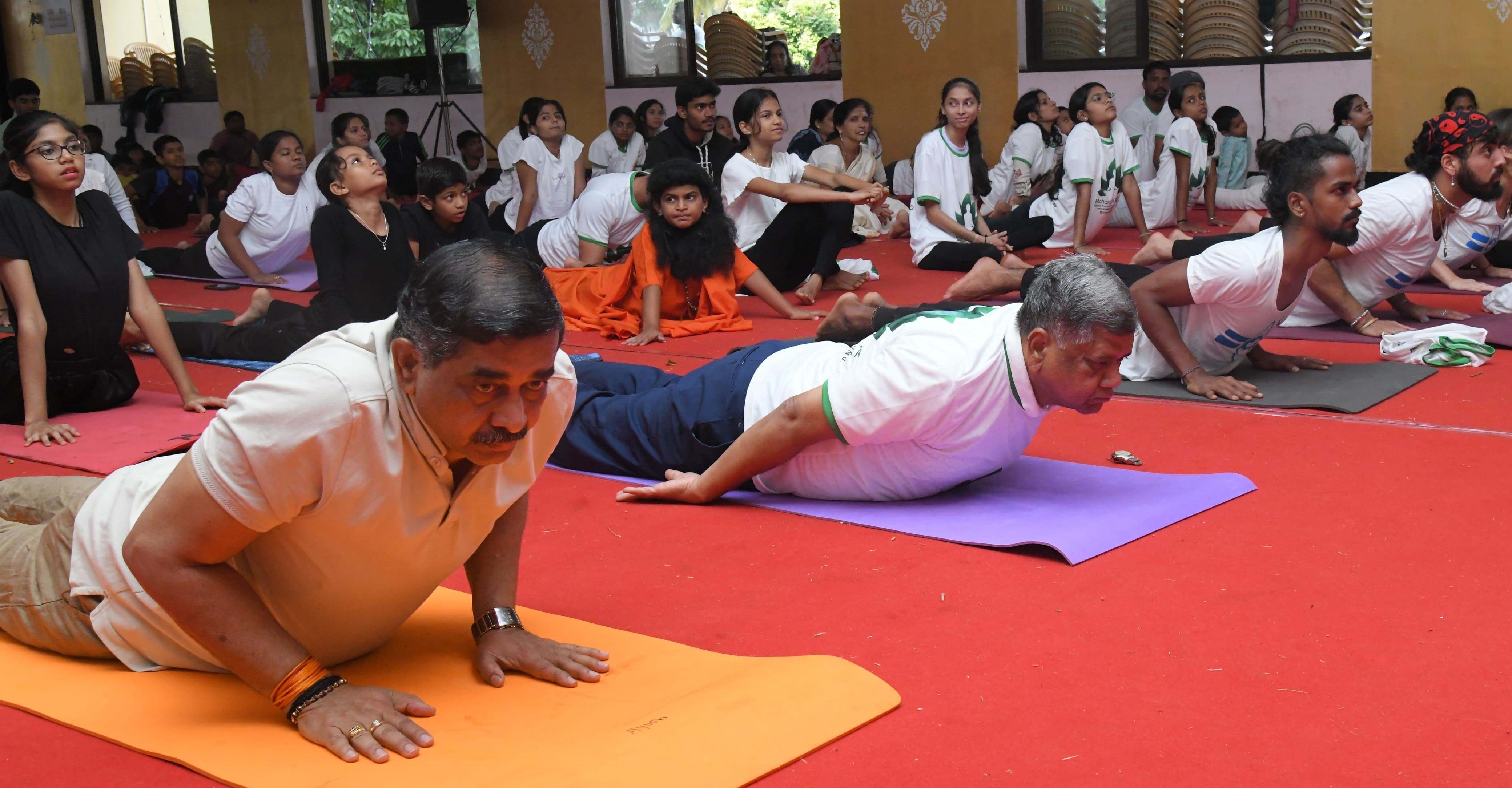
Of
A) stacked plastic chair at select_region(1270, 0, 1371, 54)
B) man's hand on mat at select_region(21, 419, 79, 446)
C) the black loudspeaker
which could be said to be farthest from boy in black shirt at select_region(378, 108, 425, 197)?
man's hand on mat at select_region(21, 419, 79, 446)

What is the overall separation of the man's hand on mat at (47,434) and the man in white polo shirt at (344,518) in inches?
78.2

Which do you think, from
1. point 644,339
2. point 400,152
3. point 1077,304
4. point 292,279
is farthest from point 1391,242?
point 400,152

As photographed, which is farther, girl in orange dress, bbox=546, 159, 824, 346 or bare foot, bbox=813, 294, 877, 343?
girl in orange dress, bbox=546, 159, 824, 346

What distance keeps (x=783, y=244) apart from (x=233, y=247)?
3.09 metres

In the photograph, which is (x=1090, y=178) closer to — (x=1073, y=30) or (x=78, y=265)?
(x=1073, y=30)

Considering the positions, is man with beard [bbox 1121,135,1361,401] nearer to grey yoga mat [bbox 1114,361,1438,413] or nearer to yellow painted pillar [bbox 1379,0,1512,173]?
grey yoga mat [bbox 1114,361,1438,413]

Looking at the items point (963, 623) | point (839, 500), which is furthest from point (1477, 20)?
point (963, 623)

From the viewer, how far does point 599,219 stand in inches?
251

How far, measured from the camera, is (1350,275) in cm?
475

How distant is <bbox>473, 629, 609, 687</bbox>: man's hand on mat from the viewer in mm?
2004

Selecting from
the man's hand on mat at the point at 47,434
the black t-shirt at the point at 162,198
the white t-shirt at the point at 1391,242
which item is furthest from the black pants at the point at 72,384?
the black t-shirt at the point at 162,198

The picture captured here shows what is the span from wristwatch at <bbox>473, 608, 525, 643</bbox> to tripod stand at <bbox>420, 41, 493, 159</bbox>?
35.5ft

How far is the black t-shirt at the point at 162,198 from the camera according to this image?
1107 cm

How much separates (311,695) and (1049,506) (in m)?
→ 1.73
